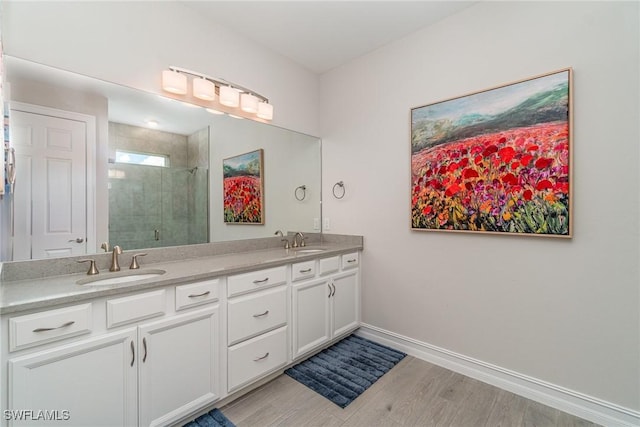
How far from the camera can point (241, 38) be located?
232cm

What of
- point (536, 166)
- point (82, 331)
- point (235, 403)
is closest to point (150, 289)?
point (82, 331)

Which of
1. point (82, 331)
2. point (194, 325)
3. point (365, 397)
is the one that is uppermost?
point (82, 331)

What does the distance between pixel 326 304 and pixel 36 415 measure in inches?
67.6

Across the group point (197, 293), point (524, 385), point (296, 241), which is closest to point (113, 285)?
point (197, 293)

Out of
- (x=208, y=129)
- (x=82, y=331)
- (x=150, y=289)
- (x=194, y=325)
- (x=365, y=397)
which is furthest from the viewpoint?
(x=208, y=129)

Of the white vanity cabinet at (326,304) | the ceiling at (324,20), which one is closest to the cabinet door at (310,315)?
the white vanity cabinet at (326,304)

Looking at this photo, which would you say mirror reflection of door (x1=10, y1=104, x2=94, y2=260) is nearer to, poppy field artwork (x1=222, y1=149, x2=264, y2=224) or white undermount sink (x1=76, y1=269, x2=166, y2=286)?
white undermount sink (x1=76, y1=269, x2=166, y2=286)

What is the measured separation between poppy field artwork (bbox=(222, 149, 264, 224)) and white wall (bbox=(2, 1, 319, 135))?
481mm

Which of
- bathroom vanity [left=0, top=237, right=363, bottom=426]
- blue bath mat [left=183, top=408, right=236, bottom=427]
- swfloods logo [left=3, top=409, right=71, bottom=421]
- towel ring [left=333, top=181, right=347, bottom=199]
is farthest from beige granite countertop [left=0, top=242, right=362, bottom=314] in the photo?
towel ring [left=333, top=181, right=347, bottom=199]

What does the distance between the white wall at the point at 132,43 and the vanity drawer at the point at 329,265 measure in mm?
1376

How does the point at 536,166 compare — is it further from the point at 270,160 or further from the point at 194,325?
the point at 194,325

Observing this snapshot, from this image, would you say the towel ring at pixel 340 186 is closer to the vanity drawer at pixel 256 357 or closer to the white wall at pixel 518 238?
the white wall at pixel 518 238

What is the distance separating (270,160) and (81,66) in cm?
141

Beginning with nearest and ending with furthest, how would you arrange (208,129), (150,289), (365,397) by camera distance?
(150,289) < (365,397) < (208,129)
